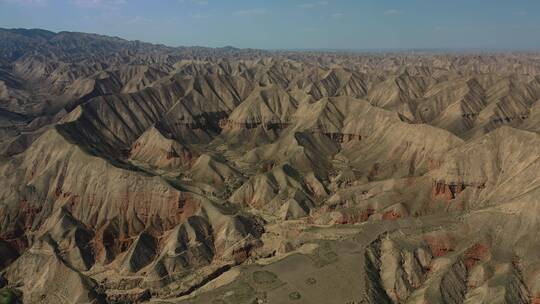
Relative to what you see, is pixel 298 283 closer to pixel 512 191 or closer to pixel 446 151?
pixel 512 191

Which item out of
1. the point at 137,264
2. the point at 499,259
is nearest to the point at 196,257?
the point at 137,264

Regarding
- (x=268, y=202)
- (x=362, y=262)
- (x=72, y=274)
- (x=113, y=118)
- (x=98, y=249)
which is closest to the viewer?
(x=362, y=262)

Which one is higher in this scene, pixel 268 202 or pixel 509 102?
pixel 509 102

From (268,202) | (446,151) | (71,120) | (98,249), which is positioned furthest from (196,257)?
(71,120)

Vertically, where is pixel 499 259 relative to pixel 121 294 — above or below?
above

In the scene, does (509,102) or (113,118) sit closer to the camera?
(113,118)

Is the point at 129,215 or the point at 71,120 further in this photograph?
the point at 71,120

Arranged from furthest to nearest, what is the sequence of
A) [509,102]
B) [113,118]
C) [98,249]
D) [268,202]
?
[509,102], [113,118], [268,202], [98,249]

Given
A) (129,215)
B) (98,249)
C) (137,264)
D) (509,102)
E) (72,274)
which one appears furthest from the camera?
(509,102)

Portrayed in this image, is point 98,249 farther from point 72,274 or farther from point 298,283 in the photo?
point 298,283
